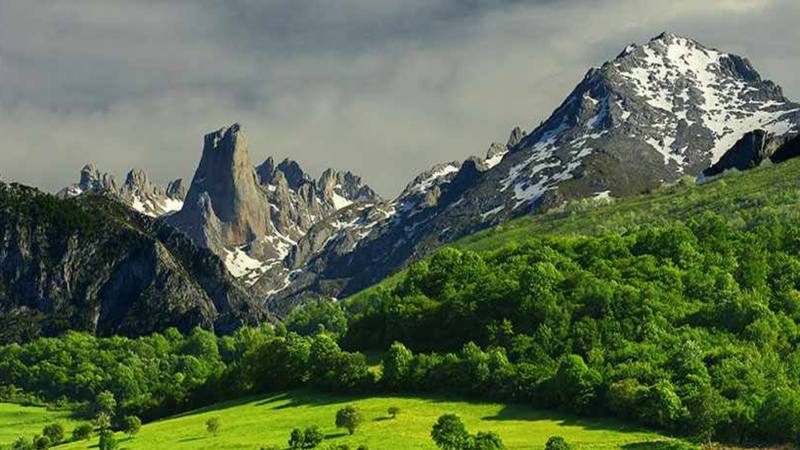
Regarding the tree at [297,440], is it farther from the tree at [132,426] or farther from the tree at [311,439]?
the tree at [132,426]

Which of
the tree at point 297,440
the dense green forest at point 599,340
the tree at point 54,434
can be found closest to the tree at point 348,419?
the tree at point 297,440

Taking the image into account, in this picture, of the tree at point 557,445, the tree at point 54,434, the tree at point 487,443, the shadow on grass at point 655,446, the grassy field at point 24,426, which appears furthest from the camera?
the grassy field at point 24,426

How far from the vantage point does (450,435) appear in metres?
85.1

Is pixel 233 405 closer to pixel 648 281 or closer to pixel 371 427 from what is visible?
pixel 371 427

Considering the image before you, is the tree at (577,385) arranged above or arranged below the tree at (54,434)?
below

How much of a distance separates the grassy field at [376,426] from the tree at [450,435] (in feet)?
9.54

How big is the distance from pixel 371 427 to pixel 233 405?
39.7 metres

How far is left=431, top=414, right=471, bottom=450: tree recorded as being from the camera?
272ft

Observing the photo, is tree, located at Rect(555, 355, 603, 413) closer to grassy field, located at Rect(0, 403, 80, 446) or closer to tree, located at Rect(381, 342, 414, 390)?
tree, located at Rect(381, 342, 414, 390)

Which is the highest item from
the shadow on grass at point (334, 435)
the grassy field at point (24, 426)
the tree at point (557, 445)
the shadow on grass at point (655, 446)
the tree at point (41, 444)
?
the grassy field at point (24, 426)

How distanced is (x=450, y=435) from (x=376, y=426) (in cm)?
2030

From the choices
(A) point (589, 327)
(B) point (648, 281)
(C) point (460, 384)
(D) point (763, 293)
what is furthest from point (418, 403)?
(D) point (763, 293)

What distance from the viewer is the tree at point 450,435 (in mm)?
82756

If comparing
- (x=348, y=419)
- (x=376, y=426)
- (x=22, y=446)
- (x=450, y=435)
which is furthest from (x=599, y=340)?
(x=22, y=446)
